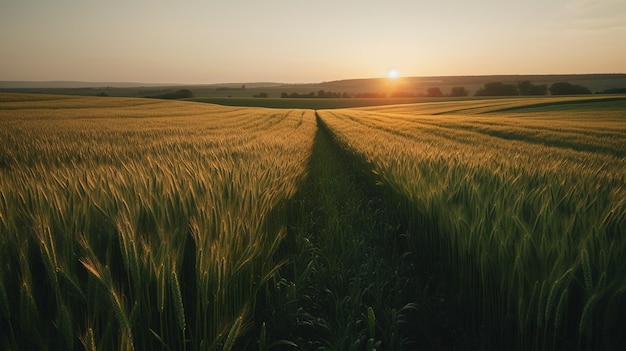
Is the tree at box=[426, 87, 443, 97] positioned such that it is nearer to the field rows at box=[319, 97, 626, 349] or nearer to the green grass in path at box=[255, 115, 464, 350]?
the green grass in path at box=[255, 115, 464, 350]

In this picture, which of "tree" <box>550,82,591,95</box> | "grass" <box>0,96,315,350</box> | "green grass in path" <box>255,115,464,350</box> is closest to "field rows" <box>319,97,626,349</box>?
"green grass in path" <box>255,115,464,350</box>

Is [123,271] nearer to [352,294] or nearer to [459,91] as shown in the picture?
[352,294]

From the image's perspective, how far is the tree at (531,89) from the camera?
76.8 m

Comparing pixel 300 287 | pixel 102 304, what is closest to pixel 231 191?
pixel 300 287

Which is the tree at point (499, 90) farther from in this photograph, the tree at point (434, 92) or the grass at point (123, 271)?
the grass at point (123, 271)

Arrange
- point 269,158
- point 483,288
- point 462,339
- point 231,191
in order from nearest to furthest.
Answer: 1. point 483,288
2. point 462,339
3. point 231,191
4. point 269,158

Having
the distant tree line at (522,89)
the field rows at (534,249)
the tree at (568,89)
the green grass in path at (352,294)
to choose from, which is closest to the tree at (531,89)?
the distant tree line at (522,89)

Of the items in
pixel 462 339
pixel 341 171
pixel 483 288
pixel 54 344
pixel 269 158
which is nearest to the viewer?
pixel 54 344

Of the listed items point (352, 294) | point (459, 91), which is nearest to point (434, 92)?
point (459, 91)

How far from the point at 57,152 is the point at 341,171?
17.4 ft

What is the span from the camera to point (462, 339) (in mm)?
2084

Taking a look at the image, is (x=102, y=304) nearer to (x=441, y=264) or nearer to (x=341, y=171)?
(x=441, y=264)

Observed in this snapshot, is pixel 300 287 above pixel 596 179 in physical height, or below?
below

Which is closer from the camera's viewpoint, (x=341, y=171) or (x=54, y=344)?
(x=54, y=344)
